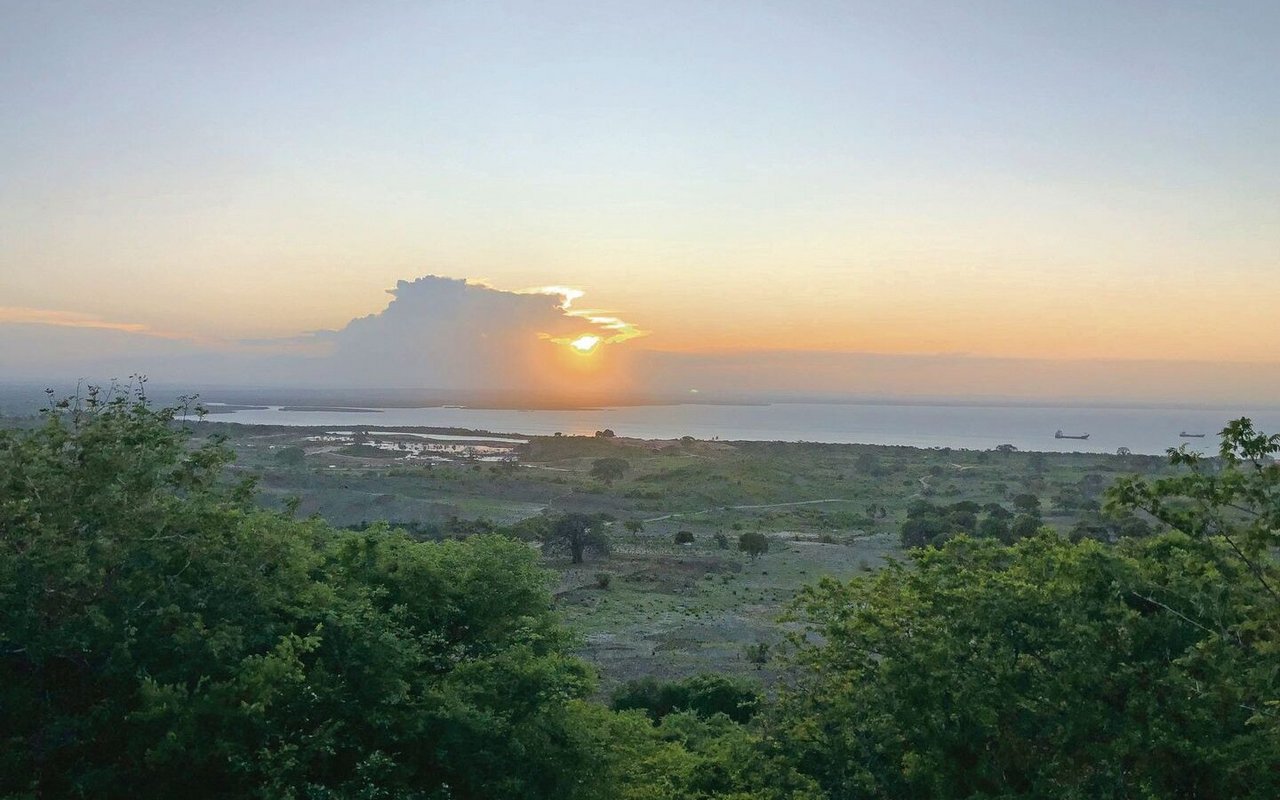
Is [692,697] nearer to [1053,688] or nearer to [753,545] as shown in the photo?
[1053,688]

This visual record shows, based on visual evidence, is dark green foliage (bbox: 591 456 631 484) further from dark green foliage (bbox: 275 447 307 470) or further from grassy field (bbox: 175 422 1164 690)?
dark green foliage (bbox: 275 447 307 470)

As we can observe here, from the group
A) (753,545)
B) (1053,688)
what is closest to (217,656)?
(1053,688)

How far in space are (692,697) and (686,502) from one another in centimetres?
6842

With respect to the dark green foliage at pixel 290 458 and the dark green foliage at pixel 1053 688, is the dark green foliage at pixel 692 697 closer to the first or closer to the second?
the dark green foliage at pixel 1053 688

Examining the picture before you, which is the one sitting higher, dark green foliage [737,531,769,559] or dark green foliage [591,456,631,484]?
dark green foliage [591,456,631,484]

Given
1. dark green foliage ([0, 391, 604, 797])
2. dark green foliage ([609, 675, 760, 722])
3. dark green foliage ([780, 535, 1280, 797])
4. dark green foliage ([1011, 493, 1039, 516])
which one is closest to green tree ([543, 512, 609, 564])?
dark green foliage ([609, 675, 760, 722])

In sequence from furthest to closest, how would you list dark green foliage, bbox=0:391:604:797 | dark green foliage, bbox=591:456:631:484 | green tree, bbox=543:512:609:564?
dark green foliage, bbox=591:456:631:484, green tree, bbox=543:512:609:564, dark green foliage, bbox=0:391:604:797

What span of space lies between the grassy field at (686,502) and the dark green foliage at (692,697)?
2.66 metres

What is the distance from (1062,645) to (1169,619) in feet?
5.34

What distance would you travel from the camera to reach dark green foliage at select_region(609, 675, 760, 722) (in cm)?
2925

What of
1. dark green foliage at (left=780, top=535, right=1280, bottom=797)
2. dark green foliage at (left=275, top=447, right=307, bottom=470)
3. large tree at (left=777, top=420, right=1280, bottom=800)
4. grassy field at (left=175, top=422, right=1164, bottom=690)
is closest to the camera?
large tree at (left=777, top=420, right=1280, bottom=800)

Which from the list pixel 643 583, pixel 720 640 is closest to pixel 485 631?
pixel 720 640

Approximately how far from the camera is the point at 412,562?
56.9 ft

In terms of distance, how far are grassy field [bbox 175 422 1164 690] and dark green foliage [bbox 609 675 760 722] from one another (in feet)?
8.73
